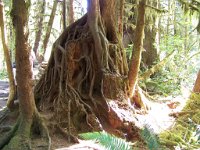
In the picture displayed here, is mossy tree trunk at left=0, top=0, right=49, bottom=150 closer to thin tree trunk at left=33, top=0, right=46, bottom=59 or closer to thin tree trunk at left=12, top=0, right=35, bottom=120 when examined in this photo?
thin tree trunk at left=12, top=0, right=35, bottom=120

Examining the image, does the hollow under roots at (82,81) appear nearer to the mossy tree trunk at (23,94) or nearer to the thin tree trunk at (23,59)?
the mossy tree trunk at (23,94)

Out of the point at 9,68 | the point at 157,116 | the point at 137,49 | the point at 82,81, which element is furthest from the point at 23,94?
the point at 157,116

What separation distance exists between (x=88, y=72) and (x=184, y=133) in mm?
2755

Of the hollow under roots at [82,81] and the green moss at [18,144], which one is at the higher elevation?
the hollow under roots at [82,81]

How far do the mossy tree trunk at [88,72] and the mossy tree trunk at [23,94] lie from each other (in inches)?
35.3

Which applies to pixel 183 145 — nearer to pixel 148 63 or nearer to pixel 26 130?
pixel 26 130

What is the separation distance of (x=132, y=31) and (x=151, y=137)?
998 cm

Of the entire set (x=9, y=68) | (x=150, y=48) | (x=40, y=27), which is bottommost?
(x=9, y=68)

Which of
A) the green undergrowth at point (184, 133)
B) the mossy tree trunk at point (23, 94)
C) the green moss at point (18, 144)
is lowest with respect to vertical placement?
the green undergrowth at point (184, 133)

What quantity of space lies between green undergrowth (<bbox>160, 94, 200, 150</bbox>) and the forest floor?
0.31 meters

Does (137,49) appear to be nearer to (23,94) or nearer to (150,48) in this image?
(23,94)

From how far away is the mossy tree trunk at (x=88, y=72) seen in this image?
775 centimetres

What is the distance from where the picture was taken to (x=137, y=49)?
8.34m

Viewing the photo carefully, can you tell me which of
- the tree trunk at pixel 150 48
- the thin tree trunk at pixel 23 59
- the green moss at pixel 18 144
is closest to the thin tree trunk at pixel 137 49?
the thin tree trunk at pixel 23 59
